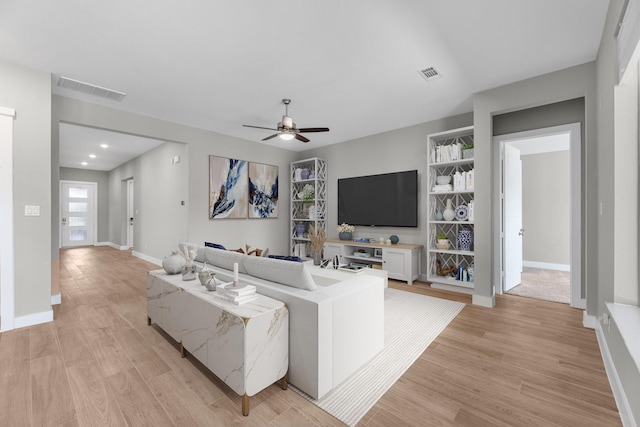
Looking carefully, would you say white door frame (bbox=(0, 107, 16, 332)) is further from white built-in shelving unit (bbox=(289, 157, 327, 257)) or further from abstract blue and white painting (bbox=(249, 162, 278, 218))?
white built-in shelving unit (bbox=(289, 157, 327, 257))

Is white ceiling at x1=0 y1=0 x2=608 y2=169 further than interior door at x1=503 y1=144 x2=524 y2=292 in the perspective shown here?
No

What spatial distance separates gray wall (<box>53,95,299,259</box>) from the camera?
4008 millimetres

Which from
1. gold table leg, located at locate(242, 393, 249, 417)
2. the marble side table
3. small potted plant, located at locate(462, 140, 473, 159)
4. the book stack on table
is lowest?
gold table leg, located at locate(242, 393, 249, 417)

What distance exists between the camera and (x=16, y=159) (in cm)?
290

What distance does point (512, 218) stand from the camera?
171 inches

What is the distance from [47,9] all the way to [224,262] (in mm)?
2309

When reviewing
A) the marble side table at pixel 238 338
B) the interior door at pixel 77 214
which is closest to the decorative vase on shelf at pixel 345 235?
the marble side table at pixel 238 338

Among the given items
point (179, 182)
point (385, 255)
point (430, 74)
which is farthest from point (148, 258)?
point (430, 74)

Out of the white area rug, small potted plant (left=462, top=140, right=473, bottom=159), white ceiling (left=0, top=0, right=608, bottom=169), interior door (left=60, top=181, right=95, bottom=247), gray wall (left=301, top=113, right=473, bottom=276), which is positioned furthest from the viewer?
interior door (left=60, top=181, right=95, bottom=247)

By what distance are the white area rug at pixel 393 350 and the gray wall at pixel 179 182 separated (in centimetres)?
316

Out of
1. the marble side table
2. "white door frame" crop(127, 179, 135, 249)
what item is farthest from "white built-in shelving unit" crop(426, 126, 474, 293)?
"white door frame" crop(127, 179, 135, 249)

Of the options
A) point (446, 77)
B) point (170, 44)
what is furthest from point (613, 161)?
point (170, 44)

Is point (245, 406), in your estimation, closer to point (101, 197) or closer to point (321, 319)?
point (321, 319)

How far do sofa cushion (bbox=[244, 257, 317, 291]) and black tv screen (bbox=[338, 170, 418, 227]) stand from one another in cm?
327
